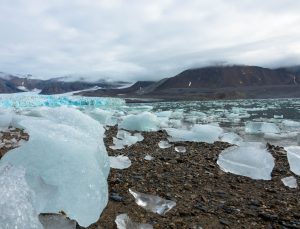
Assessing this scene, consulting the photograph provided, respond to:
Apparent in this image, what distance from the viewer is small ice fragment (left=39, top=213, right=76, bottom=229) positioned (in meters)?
2.63

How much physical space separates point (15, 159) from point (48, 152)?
0.88ft

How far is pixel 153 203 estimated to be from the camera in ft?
11.3

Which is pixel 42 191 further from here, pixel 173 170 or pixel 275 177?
pixel 275 177

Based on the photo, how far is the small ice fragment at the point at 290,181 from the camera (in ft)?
14.4

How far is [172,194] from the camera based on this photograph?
147 inches

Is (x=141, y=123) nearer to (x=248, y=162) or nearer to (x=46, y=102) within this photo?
(x=248, y=162)

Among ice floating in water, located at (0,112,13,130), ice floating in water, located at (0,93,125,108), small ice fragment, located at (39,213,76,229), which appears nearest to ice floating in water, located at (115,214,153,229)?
small ice fragment, located at (39,213,76,229)

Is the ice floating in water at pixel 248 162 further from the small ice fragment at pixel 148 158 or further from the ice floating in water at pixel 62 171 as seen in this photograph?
the ice floating in water at pixel 62 171

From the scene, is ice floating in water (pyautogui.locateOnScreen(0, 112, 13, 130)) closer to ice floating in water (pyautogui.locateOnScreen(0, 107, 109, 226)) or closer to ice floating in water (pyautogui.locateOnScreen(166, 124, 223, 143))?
ice floating in water (pyautogui.locateOnScreen(166, 124, 223, 143))

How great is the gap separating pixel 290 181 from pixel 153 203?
6.58ft

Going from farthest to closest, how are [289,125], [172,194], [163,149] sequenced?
[289,125]
[163,149]
[172,194]

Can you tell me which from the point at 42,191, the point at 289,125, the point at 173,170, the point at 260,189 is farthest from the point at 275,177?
the point at 289,125

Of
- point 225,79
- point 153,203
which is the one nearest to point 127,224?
point 153,203

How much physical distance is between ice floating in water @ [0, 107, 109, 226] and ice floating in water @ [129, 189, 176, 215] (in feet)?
1.64
